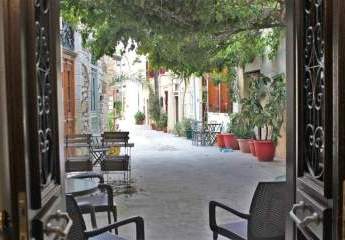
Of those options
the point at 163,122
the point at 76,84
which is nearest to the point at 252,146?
the point at 76,84

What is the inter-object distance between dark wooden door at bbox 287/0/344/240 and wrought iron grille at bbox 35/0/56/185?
3.39 feet

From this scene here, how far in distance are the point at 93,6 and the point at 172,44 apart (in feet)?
5.91

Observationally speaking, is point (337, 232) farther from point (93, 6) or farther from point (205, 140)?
point (205, 140)

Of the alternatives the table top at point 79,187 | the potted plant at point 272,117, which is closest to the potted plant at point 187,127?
the potted plant at point 272,117

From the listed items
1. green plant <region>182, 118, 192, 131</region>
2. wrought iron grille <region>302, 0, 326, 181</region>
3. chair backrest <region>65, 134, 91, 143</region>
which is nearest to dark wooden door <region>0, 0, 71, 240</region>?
wrought iron grille <region>302, 0, 326, 181</region>

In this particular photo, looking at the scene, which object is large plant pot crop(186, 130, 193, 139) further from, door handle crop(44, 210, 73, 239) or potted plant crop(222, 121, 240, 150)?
door handle crop(44, 210, 73, 239)

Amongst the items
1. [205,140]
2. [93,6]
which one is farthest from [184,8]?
[205,140]

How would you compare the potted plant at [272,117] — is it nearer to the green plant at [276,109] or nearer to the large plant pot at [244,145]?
the green plant at [276,109]

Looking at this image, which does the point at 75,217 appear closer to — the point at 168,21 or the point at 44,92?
the point at 44,92

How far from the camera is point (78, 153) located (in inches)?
445

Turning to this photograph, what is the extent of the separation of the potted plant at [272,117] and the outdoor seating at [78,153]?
414cm

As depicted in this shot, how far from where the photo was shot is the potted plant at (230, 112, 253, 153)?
496 inches

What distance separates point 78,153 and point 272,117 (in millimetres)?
4499

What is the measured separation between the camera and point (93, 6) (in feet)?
22.6
